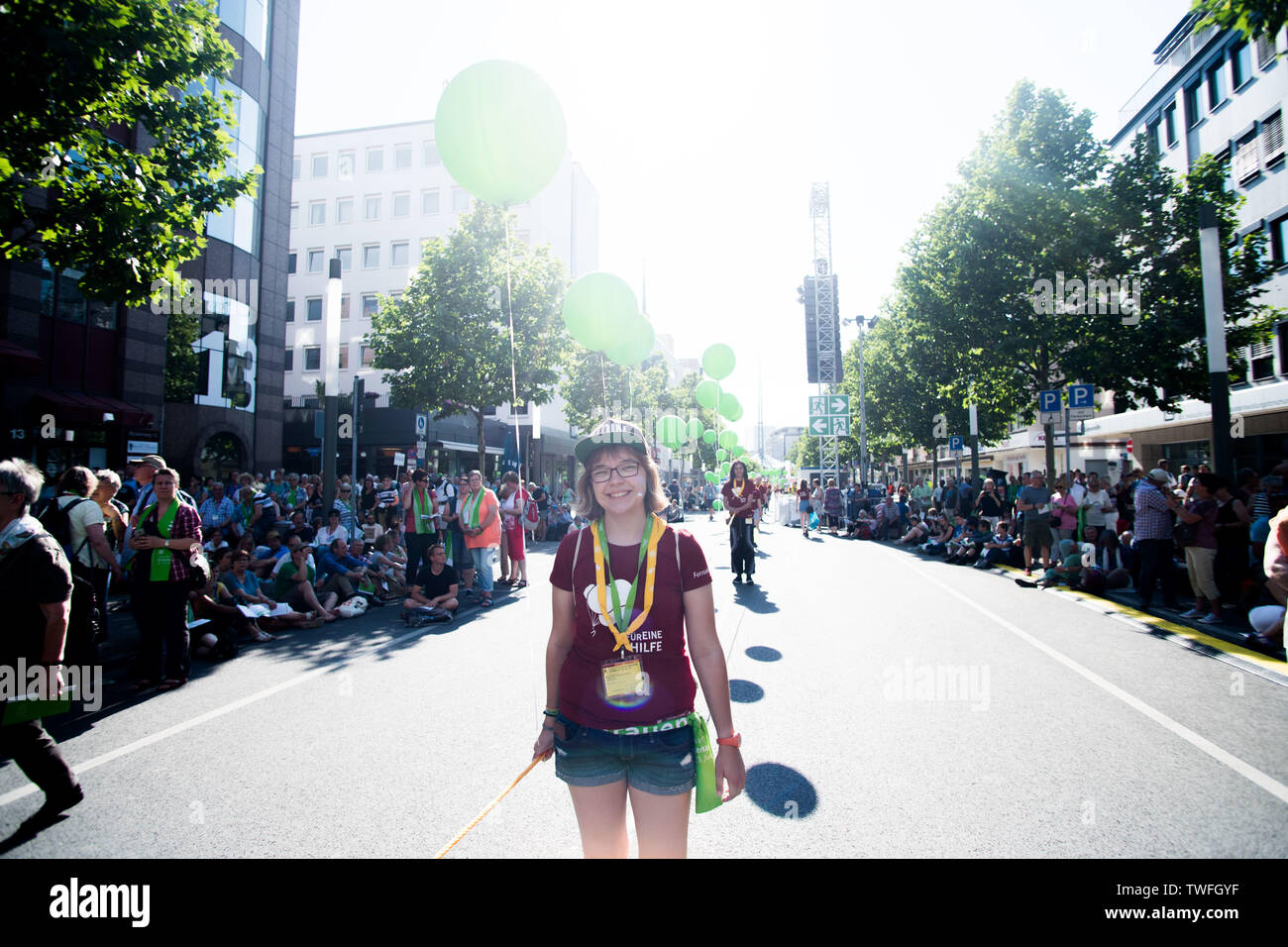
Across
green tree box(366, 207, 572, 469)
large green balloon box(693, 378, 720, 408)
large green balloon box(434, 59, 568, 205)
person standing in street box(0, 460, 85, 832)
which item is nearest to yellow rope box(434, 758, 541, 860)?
person standing in street box(0, 460, 85, 832)

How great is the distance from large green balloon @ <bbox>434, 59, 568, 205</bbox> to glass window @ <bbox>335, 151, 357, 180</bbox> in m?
46.0

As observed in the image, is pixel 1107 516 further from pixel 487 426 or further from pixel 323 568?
pixel 487 426

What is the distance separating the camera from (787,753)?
4090mm

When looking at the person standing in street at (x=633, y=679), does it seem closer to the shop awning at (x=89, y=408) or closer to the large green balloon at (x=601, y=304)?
the large green balloon at (x=601, y=304)

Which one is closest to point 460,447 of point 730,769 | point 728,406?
point 728,406

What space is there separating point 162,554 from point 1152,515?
11.2m

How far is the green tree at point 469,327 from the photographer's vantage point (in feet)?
74.5

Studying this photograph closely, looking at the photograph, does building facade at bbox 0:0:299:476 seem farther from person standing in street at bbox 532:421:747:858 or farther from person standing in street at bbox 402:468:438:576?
person standing in street at bbox 532:421:747:858

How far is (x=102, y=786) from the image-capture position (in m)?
3.78

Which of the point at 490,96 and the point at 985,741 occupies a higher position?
the point at 490,96

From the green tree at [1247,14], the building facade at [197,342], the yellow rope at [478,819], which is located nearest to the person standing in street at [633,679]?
the yellow rope at [478,819]
